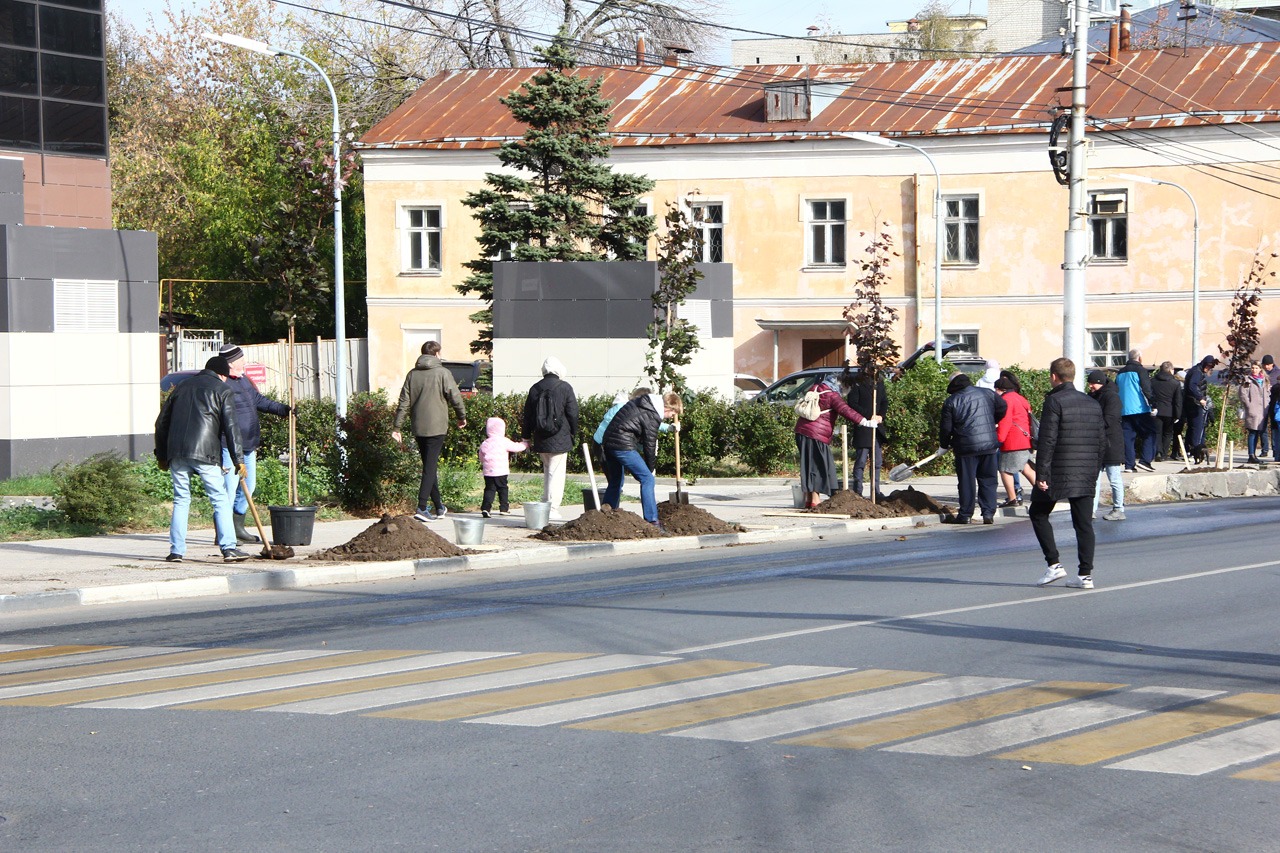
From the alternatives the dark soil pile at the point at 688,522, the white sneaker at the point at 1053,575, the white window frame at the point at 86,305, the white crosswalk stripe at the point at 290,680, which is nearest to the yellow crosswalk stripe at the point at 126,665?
the white crosswalk stripe at the point at 290,680

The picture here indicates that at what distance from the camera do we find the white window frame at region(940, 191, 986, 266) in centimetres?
4294

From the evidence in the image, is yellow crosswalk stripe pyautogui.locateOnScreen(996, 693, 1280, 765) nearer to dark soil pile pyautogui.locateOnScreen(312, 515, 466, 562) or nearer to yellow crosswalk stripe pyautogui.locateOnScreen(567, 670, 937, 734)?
yellow crosswalk stripe pyautogui.locateOnScreen(567, 670, 937, 734)

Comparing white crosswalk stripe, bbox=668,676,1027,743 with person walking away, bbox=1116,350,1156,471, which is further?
person walking away, bbox=1116,350,1156,471

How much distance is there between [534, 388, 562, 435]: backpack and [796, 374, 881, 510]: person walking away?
10.9 feet

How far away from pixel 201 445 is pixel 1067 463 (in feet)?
24.5

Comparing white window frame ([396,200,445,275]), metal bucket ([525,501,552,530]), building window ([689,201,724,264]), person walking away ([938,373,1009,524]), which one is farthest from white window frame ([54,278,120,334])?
white window frame ([396,200,445,275])

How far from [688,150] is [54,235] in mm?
25689

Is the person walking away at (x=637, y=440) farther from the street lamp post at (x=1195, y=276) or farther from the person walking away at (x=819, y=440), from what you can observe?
the street lamp post at (x=1195, y=276)

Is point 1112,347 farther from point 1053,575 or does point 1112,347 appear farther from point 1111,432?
point 1053,575

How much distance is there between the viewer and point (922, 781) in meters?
6.24

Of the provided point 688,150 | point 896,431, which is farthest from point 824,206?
point 896,431

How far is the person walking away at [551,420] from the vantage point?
17.3 meters

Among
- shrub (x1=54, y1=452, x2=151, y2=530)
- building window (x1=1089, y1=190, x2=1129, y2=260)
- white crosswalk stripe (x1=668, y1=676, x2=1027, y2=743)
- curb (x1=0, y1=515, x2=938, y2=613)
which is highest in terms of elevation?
building window (x1=1089, y1=190, x2=1129, y2=260)

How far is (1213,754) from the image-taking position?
21.8ft
